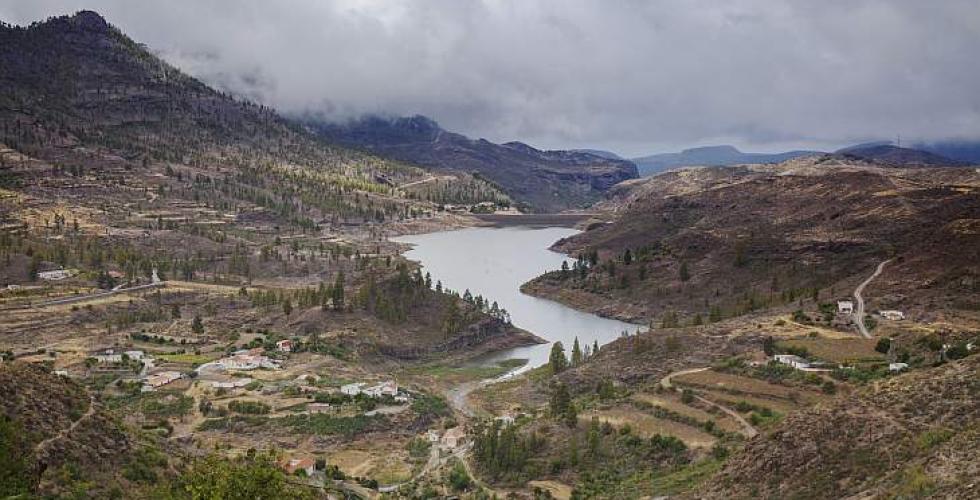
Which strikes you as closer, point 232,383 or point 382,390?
point 232,383

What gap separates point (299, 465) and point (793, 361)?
125ft

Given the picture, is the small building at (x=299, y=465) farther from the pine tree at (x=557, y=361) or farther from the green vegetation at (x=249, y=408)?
the pine tree at (x=557, y=361)

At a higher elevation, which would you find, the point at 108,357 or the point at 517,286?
the point at 517,286

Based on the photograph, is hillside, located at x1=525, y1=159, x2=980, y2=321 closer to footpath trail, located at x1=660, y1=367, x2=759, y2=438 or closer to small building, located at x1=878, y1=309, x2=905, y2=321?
small building, located at x1=878, y1=309, x2=905, y2=321

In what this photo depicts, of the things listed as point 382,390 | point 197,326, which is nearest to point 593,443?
point 382,390

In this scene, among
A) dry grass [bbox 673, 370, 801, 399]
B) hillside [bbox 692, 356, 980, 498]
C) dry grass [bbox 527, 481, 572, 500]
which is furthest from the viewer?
dry grass [bbox 673, 370, 801, 399]

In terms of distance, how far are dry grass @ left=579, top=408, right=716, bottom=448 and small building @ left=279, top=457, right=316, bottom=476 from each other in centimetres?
1964

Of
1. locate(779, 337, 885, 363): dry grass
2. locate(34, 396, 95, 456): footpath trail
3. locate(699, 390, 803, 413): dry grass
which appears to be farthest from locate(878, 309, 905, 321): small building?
locate(34, 396, 95, 456): footpath trail

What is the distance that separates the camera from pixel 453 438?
64.0 m

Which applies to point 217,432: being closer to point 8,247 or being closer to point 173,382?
point 173,382

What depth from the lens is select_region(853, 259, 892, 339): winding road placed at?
71438 mm

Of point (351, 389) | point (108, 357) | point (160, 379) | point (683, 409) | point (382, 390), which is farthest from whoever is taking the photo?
point (108, 357)

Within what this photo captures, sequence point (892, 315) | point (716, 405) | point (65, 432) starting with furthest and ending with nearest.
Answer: point (892, 315) < point (716, 405) < point (65, 432)

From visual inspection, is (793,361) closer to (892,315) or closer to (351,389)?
(892,315)
